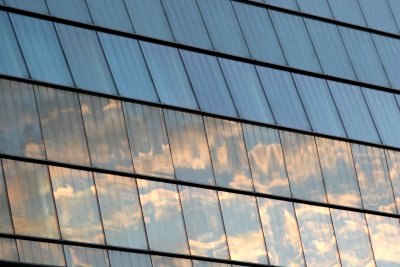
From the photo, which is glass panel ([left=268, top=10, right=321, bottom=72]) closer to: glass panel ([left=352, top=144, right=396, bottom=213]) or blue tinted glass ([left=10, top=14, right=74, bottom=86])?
glass panel ([left=352, top=144, right=396, bottom=213])

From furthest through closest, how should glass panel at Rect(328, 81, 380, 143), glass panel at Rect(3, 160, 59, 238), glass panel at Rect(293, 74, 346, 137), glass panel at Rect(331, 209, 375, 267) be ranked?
glass panel at Rect(328, 81, 380, 143)
glass panel at Rect(293, 74, 346, 137)
glass panel at Rect(331, 209, 375, 267)
glass panel at Rect(3, 160, 59, 238)

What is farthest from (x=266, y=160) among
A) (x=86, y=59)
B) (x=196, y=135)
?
(x=86, y=59)

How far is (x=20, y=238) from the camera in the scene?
37.8 metres

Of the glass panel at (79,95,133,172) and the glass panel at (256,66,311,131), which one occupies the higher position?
the glass panel at (256,66,311,131)

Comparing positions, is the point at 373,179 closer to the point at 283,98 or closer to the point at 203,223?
the point at 283,98

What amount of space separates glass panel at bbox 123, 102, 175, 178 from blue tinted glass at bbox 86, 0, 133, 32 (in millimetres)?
2418

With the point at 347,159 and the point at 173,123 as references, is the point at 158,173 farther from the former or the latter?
the point at 347,159

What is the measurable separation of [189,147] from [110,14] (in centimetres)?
405

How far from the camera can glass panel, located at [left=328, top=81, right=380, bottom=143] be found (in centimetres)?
4750

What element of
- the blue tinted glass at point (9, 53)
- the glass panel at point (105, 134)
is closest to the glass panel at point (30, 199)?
the glass panel at point (105, 134)

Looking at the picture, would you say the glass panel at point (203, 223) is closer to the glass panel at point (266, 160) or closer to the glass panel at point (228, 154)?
the glass panel at point (228, 154)

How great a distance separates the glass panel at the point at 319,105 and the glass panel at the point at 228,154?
3.29m

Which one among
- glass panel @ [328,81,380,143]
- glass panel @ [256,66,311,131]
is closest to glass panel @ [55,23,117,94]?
glass panel @ [256,66,311,131]

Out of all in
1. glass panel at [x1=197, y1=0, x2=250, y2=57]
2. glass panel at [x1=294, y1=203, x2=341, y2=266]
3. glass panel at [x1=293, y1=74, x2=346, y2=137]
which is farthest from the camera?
glass panel at [x1=293, y1=74, x2=346, y2=137]
